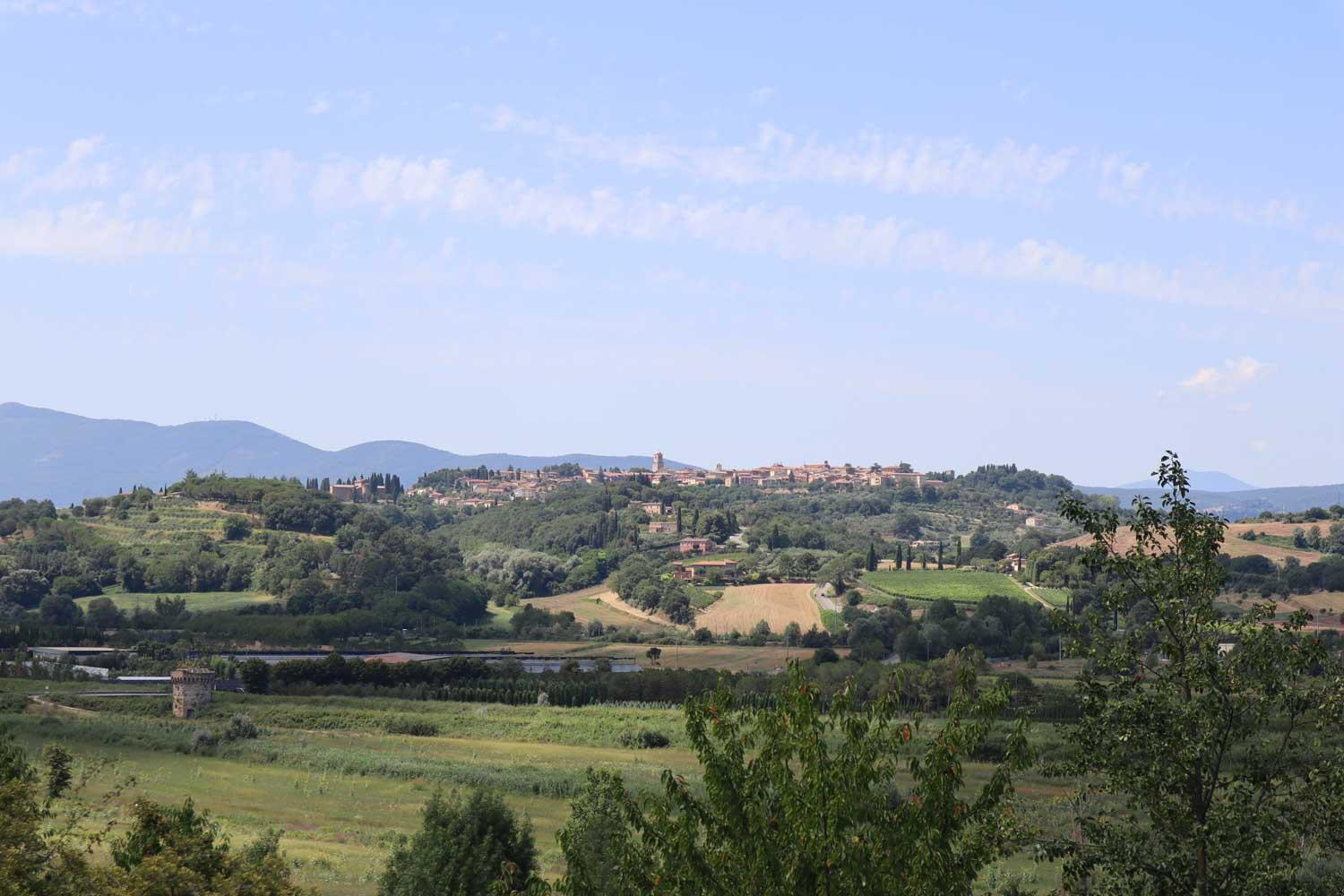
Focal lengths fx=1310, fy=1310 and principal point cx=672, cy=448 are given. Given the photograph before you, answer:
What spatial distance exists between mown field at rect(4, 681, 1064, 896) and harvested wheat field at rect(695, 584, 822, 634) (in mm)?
52344

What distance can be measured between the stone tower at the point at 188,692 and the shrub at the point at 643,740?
24565 mm

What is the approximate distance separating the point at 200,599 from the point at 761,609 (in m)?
59.4

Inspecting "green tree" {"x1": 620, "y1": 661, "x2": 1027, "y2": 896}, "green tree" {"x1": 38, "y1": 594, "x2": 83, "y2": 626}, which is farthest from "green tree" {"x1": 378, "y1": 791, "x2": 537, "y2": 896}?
"green tree" {"x1": 38, "y1": 594, "x2": 83, "y2": 626}

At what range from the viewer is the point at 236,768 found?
2336 inches

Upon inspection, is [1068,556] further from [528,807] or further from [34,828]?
[34,828]

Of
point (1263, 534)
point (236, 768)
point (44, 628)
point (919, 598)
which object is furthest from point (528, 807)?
point (1263, 534)

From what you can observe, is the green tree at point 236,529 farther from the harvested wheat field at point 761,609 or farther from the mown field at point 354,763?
the mown field at point 354,763

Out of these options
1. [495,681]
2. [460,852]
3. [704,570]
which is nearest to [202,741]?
[495,681]

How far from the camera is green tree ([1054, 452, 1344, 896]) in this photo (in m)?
16.2

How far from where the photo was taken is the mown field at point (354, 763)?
4412 centimetres

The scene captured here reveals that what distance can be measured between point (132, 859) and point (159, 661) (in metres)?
74.4

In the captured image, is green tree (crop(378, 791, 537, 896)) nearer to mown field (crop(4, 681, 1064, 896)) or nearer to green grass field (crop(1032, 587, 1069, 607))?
mown field (crop(4, 681, 1064, 896))

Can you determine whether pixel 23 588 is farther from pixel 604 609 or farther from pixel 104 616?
pixel 604 609

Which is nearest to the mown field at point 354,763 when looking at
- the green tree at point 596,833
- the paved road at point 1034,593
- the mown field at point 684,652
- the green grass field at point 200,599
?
the green tree at point 596,833
